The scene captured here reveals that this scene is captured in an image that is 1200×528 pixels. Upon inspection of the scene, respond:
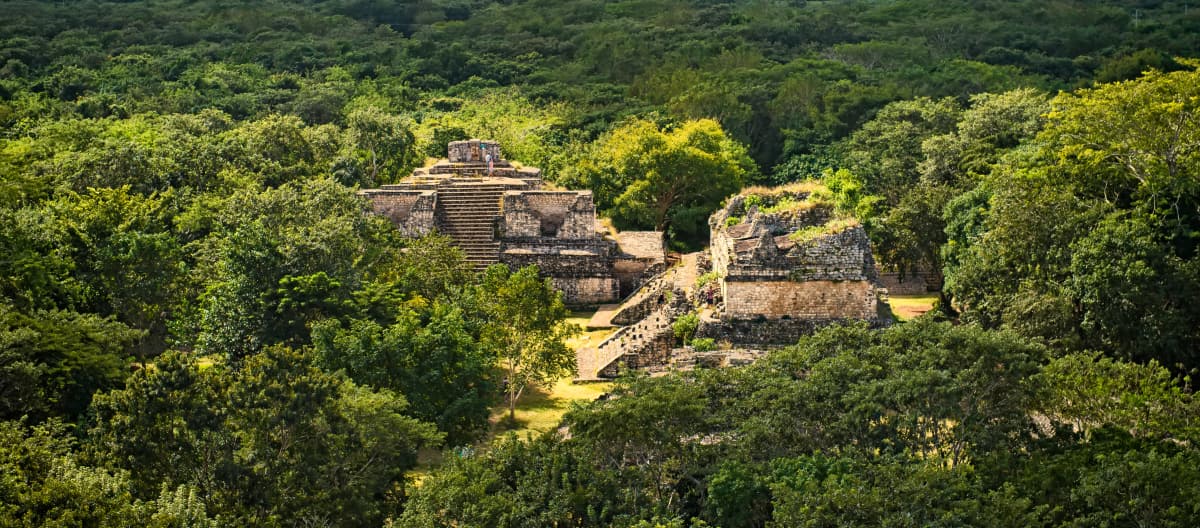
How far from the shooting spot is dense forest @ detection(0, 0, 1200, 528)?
19.6m

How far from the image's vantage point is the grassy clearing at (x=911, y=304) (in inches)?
1406

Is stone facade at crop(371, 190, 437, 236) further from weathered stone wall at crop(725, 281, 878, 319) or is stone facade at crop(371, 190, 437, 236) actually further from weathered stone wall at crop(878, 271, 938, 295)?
weathered stone wall at crop(878, 271, 938, 295)

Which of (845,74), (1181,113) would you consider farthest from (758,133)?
(1181,113)

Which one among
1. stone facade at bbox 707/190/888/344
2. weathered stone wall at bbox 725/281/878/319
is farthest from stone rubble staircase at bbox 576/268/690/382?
weathered stone wall at bbox 725/281/878/319

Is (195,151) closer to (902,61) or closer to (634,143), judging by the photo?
(634,143)

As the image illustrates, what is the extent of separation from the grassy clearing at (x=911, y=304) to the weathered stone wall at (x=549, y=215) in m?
8.59

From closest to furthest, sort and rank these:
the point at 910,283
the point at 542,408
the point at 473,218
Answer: the point at 542,408 < the point at 910,283 < the point at 473,218

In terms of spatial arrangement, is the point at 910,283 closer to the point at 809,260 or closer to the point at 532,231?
the point at 532,231

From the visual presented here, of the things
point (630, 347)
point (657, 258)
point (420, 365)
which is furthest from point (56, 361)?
point (657, 258)

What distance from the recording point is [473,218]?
4028cm

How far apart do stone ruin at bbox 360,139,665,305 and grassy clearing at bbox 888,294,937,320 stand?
6.54 m

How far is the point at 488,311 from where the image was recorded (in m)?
29.7

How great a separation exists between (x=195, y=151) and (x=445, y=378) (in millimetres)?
19385

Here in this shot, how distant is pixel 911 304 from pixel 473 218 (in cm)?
1261
